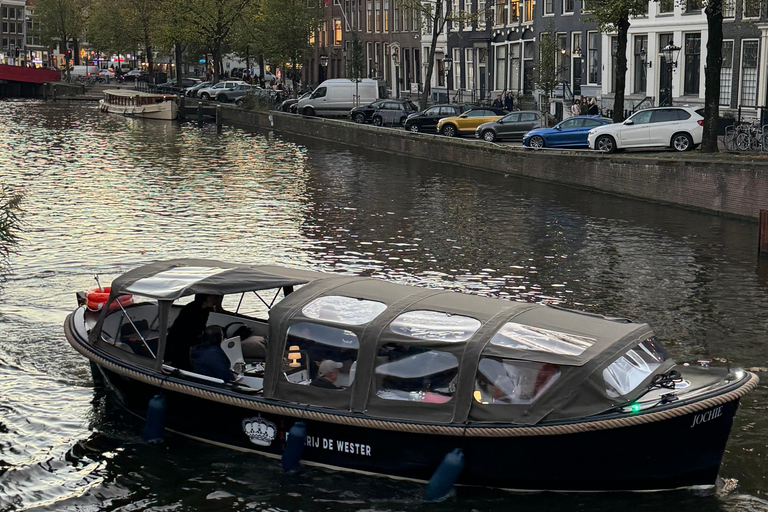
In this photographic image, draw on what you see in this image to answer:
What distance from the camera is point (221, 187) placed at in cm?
3741

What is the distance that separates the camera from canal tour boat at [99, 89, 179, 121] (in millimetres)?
71000

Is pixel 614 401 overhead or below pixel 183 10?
below

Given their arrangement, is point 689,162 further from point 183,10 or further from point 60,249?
point 183,10

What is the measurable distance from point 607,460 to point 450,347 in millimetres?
1858

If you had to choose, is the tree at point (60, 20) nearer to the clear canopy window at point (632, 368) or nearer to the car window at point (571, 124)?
the car window at point (571, 124)

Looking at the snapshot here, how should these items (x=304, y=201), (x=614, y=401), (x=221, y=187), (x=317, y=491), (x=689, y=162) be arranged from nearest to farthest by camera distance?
(x=614, y=401)
(x=317, y=491)
(x=689, y=162)
(x=304, y=201)
(x=221, y=187)

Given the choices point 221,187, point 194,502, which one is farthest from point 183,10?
point 194,502

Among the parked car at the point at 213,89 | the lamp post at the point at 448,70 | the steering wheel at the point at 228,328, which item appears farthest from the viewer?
the parked car at the point at 213,89

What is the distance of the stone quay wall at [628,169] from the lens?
29078 mm

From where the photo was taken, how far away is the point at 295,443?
1196cm

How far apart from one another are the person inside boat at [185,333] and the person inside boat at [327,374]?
197 cm

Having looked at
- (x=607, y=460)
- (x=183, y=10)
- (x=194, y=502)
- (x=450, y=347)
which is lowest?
(x=194, y=502)

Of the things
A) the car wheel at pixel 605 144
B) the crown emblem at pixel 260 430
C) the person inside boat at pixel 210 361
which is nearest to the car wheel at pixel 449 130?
the car wheel at pixel 605 144

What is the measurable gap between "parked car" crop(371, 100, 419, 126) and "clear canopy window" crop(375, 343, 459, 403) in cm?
4236
